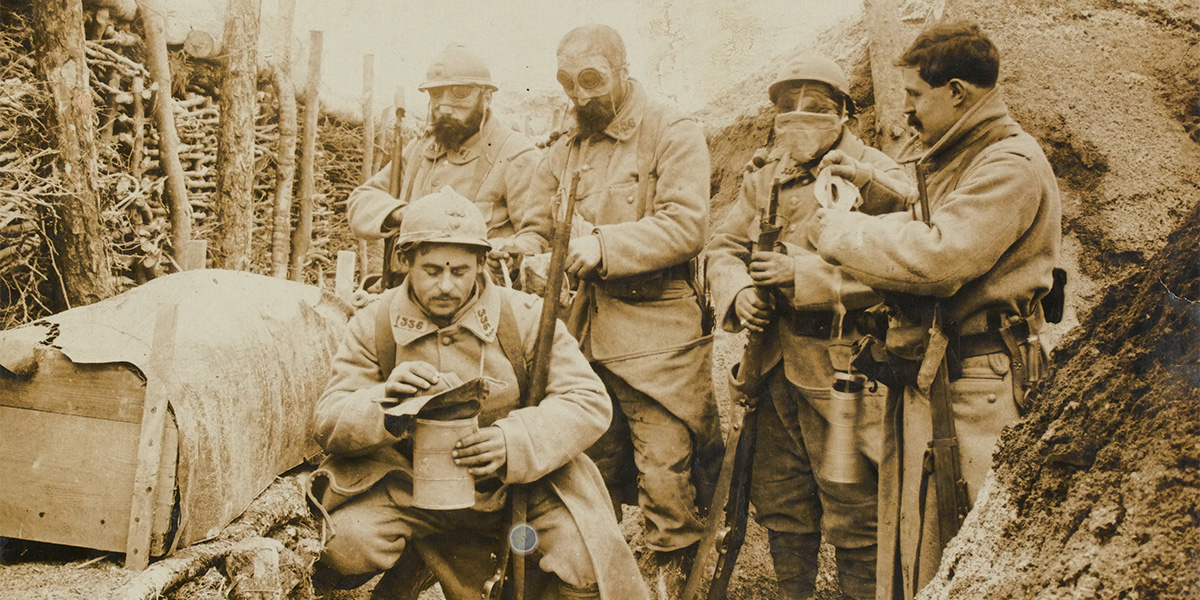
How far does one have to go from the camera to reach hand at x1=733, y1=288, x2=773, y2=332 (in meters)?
4.12

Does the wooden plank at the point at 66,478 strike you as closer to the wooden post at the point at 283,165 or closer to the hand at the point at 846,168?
the hand at the point at 846,168

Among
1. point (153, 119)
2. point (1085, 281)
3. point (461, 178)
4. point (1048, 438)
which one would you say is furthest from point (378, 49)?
point (1048, 438)

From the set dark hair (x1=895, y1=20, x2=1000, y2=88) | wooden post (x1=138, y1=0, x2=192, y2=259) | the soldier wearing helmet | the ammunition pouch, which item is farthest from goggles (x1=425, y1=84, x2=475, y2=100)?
wooden post (x1=138, y1=0, x2=192, y2=259)

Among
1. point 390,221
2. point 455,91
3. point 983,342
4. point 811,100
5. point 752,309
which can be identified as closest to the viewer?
point 983,342

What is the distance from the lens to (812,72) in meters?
4.20

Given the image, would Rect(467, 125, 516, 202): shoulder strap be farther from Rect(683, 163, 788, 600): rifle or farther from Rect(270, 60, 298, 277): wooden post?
Rect(270, 60, 298, 277): wooden post

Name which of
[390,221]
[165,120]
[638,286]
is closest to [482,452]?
[638,286]

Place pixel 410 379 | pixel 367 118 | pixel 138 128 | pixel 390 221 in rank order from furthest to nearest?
pixel 367 118 → pixel 138 128 → pixel 390 221 → pixel 410 379

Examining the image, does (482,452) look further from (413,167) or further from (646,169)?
(413,167)

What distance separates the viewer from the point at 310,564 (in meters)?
3.48

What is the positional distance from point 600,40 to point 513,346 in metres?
1.74

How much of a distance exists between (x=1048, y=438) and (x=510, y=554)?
79.6 inches

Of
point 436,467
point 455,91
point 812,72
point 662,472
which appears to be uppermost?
point 812,72

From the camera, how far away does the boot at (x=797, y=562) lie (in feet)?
14.5
